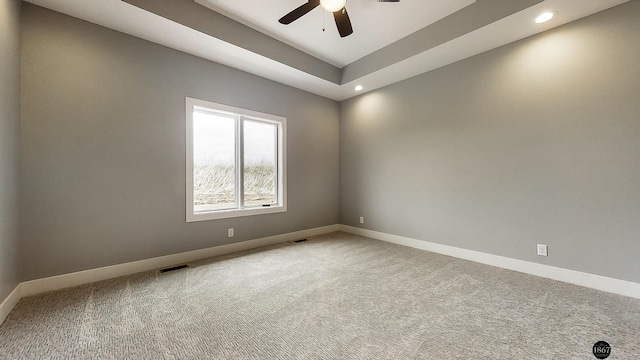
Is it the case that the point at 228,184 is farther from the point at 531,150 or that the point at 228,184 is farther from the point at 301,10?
the point at 531,150

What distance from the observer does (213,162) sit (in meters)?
3.60

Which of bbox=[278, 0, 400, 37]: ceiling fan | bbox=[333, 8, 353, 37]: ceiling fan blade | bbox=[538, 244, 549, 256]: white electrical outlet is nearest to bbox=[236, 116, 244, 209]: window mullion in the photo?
bbox=[278, 0, 400, 37]: ceiling fan

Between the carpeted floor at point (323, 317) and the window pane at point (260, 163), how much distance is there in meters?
1.42

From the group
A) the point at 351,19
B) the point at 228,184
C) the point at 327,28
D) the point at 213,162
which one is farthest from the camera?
the point at 228,184

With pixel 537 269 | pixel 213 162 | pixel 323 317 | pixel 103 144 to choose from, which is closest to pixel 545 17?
pixel 537 269

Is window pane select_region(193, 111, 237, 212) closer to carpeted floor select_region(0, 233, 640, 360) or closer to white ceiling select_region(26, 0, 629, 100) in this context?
white ceiling select_region(26, 0, 629, 100)

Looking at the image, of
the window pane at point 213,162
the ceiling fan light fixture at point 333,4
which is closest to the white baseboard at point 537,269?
the window pane at point 213,162

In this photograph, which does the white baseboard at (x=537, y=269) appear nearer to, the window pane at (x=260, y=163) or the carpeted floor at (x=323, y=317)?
the carpeted floor at (x=323, y=317)

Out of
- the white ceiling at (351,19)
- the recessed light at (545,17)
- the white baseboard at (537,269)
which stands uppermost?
the white ceiling at (351,19)

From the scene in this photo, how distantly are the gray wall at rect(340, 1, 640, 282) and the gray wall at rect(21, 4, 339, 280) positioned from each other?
9.57 feet

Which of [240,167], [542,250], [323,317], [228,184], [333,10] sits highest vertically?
[333,10]

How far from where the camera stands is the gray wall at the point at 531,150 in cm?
238

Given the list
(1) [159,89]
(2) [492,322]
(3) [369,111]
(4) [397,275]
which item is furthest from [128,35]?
(2) [492,322]

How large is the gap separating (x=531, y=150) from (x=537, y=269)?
1397 millimetres
